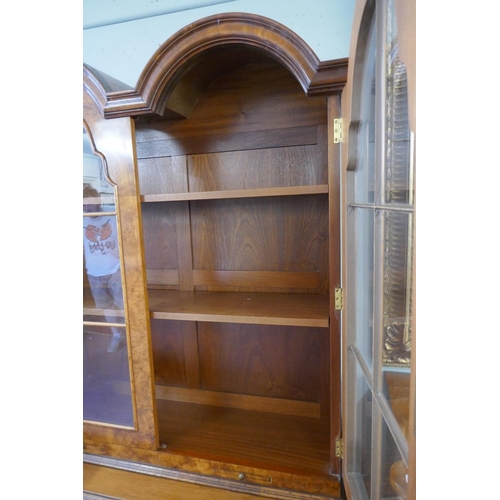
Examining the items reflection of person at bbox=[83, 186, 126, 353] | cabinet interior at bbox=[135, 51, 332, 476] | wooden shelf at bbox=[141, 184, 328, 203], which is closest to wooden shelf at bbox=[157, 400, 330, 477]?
cabinet interior at bbox=[135, 51, 332, 476]

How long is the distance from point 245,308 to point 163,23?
127 centimetres

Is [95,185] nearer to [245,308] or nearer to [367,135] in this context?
[245,308]

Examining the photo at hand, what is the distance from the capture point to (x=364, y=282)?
83 centimetres

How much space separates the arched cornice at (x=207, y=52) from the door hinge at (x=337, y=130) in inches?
3.3

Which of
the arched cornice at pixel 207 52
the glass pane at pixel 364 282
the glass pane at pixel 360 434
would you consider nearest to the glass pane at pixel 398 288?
the glass pane at pixel 364 282

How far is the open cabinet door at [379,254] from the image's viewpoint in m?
0.50

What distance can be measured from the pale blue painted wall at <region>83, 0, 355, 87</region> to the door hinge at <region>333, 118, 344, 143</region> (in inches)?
19.3

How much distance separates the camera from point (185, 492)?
46.2 inches

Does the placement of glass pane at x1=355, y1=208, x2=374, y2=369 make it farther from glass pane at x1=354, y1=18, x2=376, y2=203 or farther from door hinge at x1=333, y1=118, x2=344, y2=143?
door hinge at x1=333, y1=118, x2=344, y2=143

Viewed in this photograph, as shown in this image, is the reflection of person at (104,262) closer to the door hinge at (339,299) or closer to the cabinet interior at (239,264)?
the cabinet interior at (239,264)

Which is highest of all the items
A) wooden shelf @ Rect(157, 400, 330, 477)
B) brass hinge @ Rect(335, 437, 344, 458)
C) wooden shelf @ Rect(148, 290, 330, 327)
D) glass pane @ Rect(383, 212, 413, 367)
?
A: glass pane @ Rect(383, 212, 413, 367)

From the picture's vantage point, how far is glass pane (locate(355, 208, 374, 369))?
75cm
